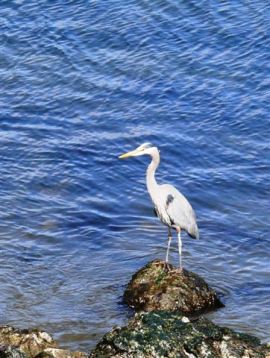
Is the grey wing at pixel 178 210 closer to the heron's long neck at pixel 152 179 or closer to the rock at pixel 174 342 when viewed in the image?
the heron's long neck at pixel 152 179

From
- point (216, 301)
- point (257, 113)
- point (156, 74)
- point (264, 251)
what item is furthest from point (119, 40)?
point (216, 301)

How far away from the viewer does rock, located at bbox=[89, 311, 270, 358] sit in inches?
328

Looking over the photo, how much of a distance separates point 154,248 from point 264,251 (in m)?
1.54

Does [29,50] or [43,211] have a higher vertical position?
[29,50]

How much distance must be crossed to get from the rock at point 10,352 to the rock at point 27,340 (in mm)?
310

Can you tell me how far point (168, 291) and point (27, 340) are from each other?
96.1 inches

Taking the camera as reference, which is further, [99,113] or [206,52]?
[206,52]

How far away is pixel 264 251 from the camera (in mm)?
13164

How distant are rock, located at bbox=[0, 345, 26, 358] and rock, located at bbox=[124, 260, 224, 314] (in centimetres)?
267

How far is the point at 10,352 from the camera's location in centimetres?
842

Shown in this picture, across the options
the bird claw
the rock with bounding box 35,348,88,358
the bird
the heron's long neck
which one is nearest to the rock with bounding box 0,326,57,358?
the rock with bounding box 35,348,88,358

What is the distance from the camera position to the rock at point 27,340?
8.87 m

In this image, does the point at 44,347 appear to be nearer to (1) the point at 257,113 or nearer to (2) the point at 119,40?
(1) the point at 257,113

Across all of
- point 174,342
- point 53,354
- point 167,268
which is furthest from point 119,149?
point 174,342
